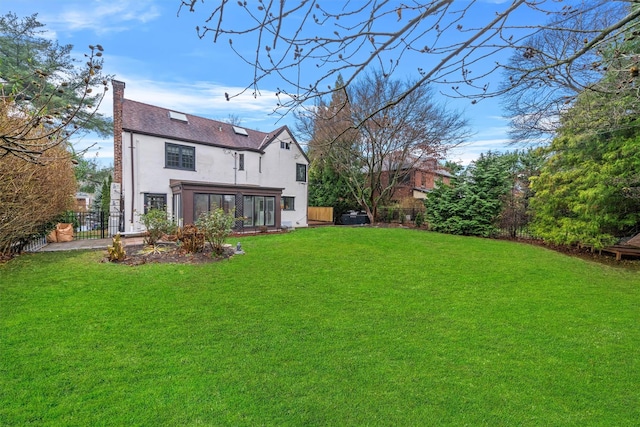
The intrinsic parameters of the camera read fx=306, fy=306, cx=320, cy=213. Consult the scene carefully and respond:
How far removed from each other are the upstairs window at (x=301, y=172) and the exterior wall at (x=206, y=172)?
29 centimetres

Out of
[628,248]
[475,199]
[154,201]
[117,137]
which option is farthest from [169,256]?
[628,248]

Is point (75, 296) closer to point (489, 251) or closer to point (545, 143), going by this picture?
point (489, 251)

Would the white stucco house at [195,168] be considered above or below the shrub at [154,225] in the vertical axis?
above

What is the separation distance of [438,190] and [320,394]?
1543cm

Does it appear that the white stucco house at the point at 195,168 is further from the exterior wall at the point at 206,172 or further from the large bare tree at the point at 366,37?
the large bare tree at the point at 366,37

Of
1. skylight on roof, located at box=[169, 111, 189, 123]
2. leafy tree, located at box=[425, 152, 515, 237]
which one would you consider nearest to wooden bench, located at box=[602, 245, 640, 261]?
leafy tree, located at box=[425, 152, 515, 237]

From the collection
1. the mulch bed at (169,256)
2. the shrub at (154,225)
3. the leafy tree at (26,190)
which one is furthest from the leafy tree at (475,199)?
the leafy tree at (26,190)

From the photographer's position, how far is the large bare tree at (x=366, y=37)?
2041 millimetres

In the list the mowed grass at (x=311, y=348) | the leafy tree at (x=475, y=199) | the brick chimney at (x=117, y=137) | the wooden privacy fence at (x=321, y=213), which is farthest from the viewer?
the wooden privacy fence at (x=321, y=213)

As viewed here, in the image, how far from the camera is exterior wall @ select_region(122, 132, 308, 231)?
14.3 m

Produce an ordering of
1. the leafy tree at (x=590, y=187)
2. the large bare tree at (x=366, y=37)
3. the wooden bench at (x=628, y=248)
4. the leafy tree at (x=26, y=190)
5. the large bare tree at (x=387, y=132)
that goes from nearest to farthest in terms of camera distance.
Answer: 1. the large bare tree at (x=366, y=37)
2. the leafy tree at (x=26, y=190)
3. the leafy tree at (x=590, y=187)
4. the wooden bench at (x=628, y=248)
5. the large bare tree at (x=387, y=132)

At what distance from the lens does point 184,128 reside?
16953 millimetres

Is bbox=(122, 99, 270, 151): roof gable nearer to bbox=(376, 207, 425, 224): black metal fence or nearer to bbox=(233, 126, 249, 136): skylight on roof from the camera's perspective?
bbox=(233, 126, 249, 136): skylight on roof

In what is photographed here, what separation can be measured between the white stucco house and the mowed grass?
7.54 m
